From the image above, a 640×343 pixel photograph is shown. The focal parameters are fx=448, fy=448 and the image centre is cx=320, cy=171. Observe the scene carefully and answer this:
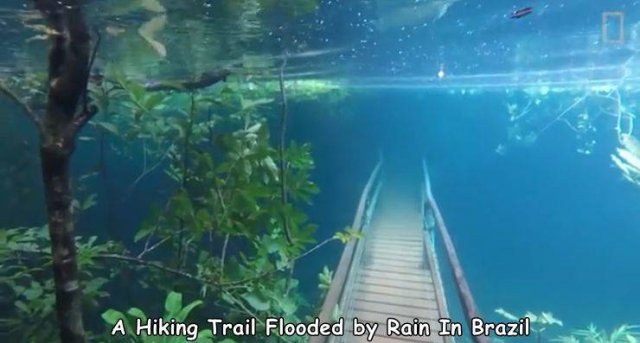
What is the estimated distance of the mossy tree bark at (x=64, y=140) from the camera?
9.27ft

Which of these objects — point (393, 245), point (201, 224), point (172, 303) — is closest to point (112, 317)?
point (172, 303)

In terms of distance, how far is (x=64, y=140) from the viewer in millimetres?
2867

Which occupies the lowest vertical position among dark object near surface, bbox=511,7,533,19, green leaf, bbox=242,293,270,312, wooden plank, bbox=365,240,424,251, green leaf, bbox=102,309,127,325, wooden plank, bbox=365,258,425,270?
wooden plank, bbox=365,240,424,251

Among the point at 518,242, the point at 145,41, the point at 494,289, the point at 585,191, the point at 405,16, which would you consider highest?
the point at 405,16

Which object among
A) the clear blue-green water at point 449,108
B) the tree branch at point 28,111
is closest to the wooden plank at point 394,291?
the clear blue-green water at point 449,108

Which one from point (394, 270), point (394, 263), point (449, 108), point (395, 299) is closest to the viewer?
point (395, 299)

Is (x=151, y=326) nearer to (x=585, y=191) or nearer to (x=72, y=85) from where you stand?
(x=72, y=85)

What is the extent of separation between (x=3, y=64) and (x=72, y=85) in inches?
382

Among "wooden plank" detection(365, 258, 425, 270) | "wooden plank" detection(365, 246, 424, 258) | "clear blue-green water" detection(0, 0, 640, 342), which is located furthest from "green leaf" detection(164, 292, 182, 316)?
"wooden plank" detection(365, 246, 424, 258)

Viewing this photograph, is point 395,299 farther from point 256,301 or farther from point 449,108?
point 449,108

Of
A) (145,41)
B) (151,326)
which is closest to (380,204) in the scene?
(145,41)

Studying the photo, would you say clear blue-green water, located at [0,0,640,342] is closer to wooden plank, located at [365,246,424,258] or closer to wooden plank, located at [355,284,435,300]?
wooden plank, located at [355,284,435,300]

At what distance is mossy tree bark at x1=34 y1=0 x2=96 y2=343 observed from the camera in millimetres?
2824

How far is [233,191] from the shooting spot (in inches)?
211
